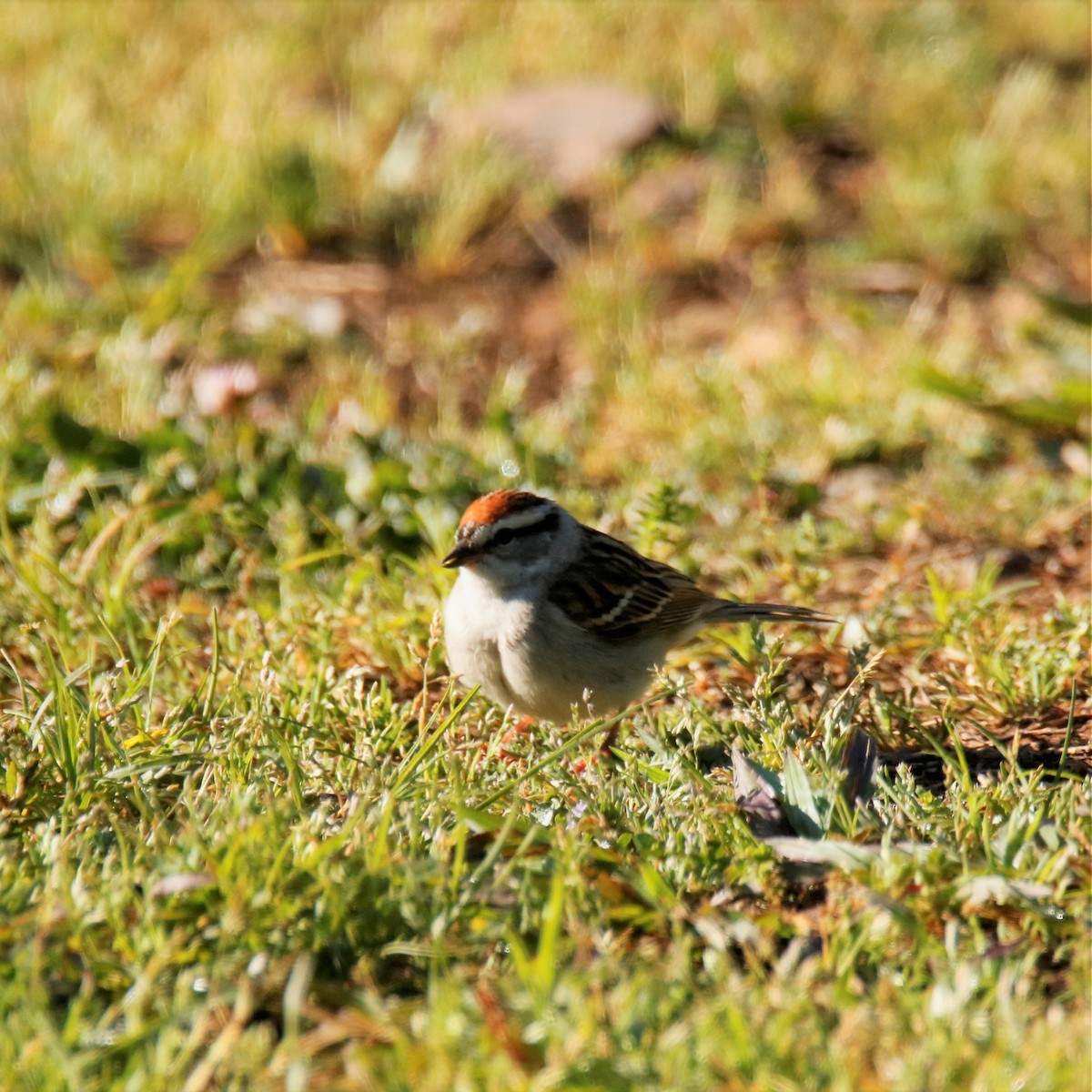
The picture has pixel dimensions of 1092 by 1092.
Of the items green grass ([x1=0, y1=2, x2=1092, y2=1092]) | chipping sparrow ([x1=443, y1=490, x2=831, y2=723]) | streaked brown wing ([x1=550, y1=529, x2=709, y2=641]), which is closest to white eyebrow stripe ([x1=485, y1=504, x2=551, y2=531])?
chipping sparrow ([x1=443, y1=490, x2=831, y2=723])

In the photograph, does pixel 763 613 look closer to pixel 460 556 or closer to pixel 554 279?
pixel 460 556

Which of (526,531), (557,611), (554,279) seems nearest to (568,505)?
(526,531)

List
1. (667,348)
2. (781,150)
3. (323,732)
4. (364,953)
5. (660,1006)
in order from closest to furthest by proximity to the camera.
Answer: (660,1006)
(364,953)
(323,732)
(667,348)
(781,150)

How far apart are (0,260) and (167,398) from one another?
2311 mm

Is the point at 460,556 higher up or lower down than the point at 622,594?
higher up

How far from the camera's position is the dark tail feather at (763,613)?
15.6 feet

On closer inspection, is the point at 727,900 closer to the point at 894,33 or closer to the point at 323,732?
the point at 323,732

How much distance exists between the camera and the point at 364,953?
3.03m

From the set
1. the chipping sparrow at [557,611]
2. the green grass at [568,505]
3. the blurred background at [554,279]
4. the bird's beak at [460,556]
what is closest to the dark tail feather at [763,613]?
the chipping sparrow at [557,611]

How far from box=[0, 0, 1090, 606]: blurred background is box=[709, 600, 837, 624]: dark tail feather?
0.31 m

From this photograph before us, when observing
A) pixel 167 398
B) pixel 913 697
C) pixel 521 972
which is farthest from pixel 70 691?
pixel 167 398

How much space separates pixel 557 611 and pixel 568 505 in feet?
3.71

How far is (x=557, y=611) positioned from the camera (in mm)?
4691

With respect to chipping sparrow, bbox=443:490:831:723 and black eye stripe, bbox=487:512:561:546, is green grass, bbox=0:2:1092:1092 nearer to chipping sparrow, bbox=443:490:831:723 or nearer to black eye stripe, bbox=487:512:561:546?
chipping sparrow, bbox=443:490:831:723
